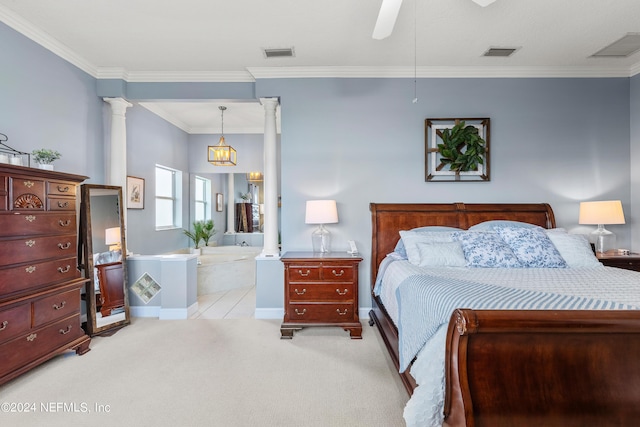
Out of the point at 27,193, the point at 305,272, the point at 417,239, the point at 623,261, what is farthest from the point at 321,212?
the point at 623,261

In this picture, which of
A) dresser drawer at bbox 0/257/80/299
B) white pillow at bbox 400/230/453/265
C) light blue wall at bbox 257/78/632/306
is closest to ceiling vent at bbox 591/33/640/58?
light blue wall at bbox 257/78/632/306

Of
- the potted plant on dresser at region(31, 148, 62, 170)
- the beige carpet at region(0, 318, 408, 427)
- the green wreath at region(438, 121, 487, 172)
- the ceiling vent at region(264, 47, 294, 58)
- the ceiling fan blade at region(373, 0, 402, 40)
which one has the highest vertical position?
the ceiling vent at region(264, 47, 294, 58)

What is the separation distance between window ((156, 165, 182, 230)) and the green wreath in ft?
14.5

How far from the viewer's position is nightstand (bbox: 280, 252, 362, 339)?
3.18m

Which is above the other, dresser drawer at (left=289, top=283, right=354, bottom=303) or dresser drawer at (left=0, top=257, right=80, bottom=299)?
dresser drawer at (left=0, top=257, right=80, bottom=299)

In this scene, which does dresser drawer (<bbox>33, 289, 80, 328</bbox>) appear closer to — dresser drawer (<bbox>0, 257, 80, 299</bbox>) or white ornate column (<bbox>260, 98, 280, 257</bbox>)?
dresser drawer (<bbox>0, 257, 80, 299</bbox>)

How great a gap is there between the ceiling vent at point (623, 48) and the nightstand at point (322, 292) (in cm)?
332

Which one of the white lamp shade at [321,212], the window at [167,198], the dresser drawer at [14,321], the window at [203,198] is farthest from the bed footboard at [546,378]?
the window at [203,198]

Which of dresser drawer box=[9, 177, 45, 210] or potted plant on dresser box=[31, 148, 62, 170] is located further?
potted plant on dresser box=[31, 148, 62, 170]

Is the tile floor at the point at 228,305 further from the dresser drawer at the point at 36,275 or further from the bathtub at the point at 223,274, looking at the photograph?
the dresser drawer at the point at 36,275

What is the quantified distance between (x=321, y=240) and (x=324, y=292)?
2.30ft

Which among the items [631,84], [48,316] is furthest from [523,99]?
[48,316]

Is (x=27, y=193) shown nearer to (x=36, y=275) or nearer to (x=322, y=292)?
(x=36, y=275)

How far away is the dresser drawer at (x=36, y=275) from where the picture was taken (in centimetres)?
223
